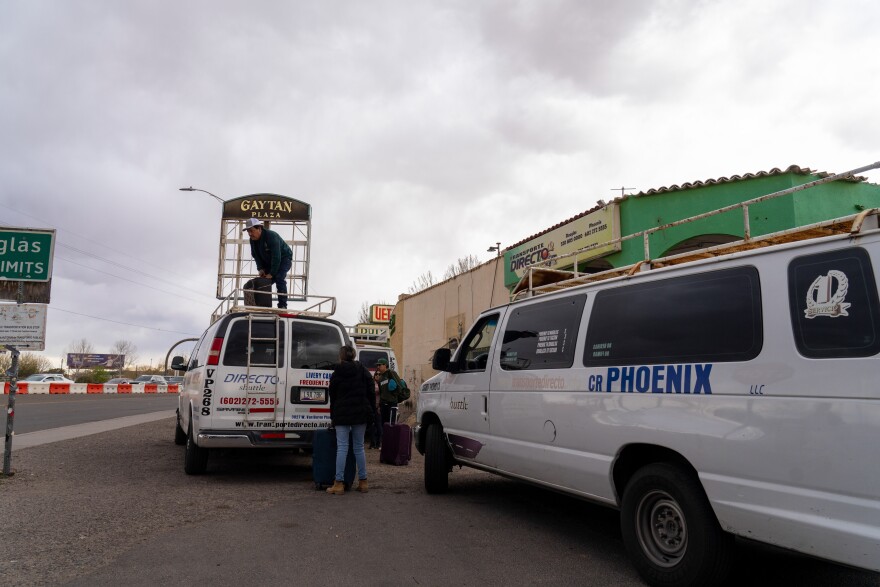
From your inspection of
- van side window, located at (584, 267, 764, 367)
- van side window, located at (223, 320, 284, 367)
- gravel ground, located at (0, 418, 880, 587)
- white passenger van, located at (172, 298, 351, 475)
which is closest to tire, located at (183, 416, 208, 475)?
white passenger van, located at (172, 298, 351, 475)

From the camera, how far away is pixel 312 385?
331 inches

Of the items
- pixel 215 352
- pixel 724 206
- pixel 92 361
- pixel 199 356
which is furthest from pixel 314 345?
pixel 92 361

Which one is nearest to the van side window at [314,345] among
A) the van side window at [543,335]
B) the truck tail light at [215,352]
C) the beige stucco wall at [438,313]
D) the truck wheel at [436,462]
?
the truck tail light at [215,352]

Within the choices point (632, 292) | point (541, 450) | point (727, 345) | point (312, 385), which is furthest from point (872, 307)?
point (312, 385)

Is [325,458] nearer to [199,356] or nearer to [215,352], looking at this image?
[215,352]

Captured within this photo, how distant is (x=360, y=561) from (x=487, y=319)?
3.03 metres

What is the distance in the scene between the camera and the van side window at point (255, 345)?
315 inches

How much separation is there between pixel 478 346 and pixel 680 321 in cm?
301

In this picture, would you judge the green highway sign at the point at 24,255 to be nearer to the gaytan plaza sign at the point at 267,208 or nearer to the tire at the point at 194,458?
the tire at the point at 194,458

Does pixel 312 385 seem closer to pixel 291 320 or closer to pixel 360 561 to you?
pixel 291 320

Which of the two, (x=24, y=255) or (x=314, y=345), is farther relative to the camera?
(x=314, y=345)

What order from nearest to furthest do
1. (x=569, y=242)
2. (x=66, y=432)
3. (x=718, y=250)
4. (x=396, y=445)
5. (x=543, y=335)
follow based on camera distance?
(x=718, y=250), (x=543, y=335), (x=396, y=445), (x=66, y=432), (x=569, y=242)

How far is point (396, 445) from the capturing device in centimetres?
1009

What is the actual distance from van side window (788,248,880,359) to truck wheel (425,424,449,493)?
182 inches
